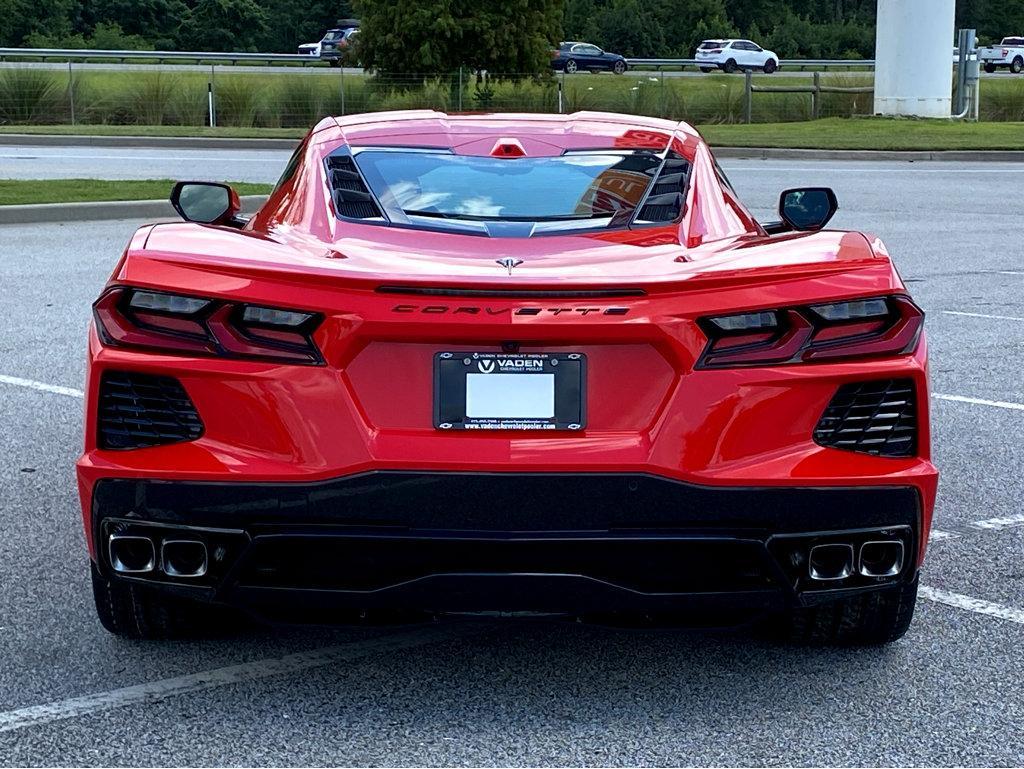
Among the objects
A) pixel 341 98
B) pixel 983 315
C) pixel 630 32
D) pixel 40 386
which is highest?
pixel 40 386

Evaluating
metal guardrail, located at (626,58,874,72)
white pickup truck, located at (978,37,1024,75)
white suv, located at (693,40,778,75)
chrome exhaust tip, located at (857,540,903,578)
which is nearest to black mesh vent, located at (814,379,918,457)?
chrome exhaust tip, located at (857,540,903,578)

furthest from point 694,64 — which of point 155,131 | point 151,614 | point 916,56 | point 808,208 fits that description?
point 151,614

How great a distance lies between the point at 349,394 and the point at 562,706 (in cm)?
96

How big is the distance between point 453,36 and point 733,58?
33.7m

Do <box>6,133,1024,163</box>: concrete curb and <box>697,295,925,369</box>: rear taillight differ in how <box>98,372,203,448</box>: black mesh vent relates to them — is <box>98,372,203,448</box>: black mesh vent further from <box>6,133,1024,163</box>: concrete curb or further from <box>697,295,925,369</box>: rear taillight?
<box>6,133,1024,163</box>: concrete curb

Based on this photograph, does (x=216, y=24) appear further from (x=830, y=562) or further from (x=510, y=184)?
(x=830, y=562)

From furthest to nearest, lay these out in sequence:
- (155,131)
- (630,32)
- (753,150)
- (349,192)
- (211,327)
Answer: (630,32) < (155,131) < (753,150) < (349,192) < (211,327)

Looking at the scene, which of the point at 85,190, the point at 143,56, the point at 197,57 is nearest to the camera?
the point at 85,190

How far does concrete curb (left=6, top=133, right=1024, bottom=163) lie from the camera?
91.9ft

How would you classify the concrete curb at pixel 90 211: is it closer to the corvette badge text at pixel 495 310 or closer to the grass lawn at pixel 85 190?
the grass lawn at pixel 85 190

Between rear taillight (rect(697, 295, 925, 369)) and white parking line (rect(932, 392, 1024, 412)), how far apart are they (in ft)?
13.7

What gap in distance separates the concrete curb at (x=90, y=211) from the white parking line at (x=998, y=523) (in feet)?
36.8

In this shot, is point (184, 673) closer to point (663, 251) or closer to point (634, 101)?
point (663, 251)

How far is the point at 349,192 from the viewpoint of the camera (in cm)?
447
